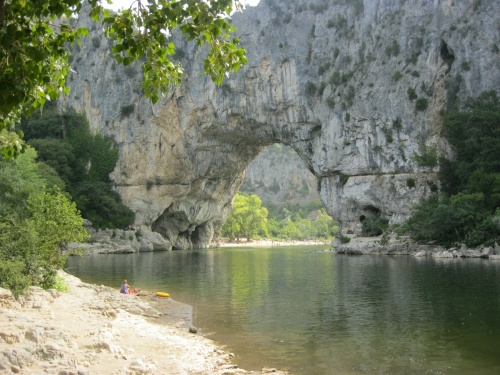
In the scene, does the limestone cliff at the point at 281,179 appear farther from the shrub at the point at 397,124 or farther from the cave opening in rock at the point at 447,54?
the cave opening in rock at the point at 447,54

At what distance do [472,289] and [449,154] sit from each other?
86.3 ft

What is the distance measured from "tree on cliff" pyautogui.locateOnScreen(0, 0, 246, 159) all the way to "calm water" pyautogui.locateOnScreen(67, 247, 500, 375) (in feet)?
19.9

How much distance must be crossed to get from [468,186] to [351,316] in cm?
2732

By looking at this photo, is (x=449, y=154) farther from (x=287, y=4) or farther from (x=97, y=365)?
(x=97, y=365)

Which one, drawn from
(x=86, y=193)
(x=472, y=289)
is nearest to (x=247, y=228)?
(x=86, y=193)

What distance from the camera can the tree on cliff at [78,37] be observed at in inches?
192

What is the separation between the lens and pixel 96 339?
28.3 feet

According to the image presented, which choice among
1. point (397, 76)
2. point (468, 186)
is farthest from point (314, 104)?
point (468, 186)

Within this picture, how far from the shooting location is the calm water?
31.9ft

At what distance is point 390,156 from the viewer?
145 feet

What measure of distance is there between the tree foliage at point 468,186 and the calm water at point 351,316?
921 centimetres

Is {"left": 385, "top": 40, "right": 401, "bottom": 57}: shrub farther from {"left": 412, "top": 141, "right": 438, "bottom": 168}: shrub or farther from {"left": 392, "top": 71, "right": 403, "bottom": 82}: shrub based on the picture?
{"left": 412, "top": 141, "right": 438, "bottom": 168}: shrub

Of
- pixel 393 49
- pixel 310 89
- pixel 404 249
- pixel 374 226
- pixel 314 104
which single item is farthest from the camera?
pixel 314 104

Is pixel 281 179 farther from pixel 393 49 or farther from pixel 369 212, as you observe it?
pixel 393 49
